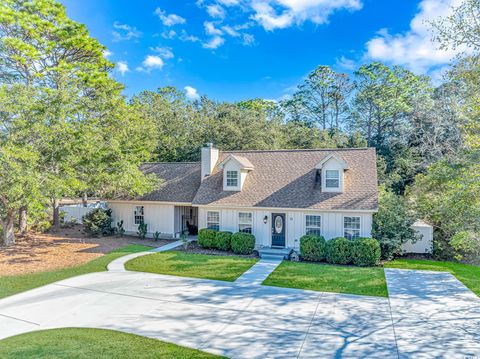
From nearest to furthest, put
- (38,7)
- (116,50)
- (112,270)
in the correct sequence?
(112,270), (38,7), (116,50)

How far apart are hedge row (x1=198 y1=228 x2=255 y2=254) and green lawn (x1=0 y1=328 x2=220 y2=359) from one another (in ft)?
30.6

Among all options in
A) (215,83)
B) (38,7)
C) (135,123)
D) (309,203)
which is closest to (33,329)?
(309,203)

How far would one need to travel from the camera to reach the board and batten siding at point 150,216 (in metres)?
20.7

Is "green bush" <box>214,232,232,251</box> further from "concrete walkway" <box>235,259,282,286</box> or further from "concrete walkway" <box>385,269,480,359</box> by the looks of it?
"concrete walkway" <box>385,269,480,359</box>

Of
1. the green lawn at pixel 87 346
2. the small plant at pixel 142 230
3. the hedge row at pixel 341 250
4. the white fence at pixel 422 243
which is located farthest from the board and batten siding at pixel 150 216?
the white fence at pixel 422 243

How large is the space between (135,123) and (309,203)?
43.7 feet

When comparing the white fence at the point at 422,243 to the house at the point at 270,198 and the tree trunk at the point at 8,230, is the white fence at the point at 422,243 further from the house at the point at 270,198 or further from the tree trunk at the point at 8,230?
the tree trunk at the point at 8,230

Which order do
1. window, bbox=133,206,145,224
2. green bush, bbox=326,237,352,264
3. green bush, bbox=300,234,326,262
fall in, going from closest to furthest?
1. green bush, bbox=326,237,352,264
2. green bush, bbox=300,234,326,262
3. window, bbox=133,206,145,224

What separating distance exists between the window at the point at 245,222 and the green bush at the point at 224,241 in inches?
37.1

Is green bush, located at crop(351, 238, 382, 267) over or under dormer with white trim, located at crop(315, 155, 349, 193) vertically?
under

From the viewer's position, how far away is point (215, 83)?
35844mm

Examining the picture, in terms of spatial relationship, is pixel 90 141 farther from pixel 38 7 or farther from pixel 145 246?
pixel 38 7

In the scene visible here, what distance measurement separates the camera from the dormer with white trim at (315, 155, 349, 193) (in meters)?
16.7

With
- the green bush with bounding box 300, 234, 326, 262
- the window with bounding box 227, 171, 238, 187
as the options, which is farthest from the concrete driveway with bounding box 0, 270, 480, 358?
the window with bounding box 227, 171, 238, 187
